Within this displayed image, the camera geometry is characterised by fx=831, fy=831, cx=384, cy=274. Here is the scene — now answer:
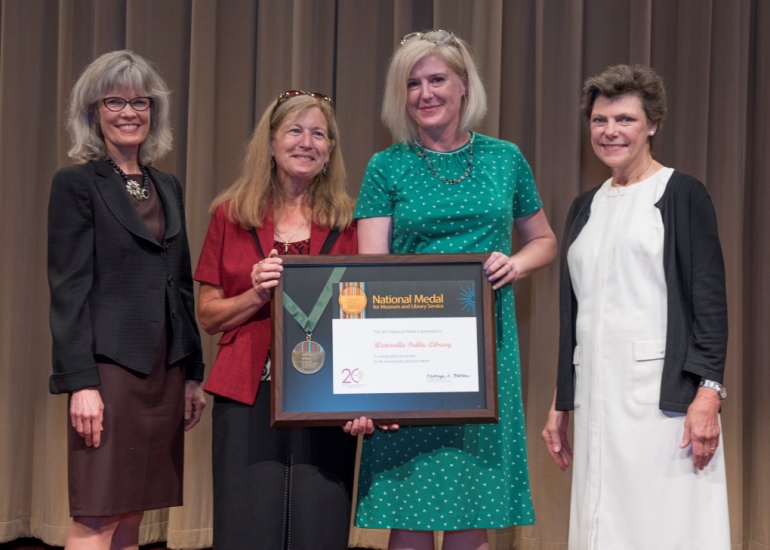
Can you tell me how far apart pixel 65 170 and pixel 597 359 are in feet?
5.10

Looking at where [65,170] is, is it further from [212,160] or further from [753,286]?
[753,286]

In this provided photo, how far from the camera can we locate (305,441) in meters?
2.24

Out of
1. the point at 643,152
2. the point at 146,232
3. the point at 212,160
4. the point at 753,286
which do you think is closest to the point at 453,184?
the point at 643,152

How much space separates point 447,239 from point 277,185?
54 cm

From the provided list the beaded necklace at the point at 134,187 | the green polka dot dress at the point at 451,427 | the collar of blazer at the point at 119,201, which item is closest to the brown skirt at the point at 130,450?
the collar of blazer at the point at 119,201

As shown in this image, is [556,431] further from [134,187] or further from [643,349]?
[134,187]

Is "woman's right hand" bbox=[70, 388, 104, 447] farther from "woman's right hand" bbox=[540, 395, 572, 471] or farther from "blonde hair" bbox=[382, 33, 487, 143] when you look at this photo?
"woman's right hand" bbox=[540, 395, 572, 471]

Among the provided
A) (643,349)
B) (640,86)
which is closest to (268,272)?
(643,349)

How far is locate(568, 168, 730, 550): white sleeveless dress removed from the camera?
2139mm

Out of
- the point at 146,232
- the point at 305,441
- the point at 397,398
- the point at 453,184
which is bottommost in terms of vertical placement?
the point at 305,441

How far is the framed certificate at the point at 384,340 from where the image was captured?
210cm

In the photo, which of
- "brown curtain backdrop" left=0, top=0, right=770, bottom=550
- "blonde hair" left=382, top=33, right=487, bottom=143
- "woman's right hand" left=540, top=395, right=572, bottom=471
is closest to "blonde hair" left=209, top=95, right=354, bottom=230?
"blonde hair" left=382, top=33, right=487, bottom=143

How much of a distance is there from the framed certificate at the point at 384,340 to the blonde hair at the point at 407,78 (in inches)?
20.0

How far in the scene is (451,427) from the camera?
228 centimetres
